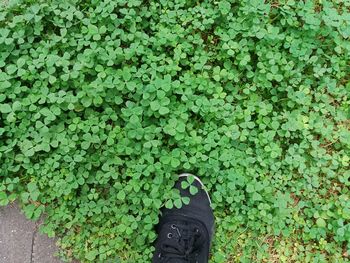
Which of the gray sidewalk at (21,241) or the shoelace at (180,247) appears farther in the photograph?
the gray sidewalk at (21,241)

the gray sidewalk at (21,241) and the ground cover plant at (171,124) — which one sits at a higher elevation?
the ground cover plant at (171,124)

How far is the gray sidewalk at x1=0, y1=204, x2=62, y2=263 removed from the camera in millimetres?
3117

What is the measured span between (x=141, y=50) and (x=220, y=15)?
2.32ft

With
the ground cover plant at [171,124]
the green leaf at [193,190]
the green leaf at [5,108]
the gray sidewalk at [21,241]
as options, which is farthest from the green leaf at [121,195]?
the green leaf at [5,108]

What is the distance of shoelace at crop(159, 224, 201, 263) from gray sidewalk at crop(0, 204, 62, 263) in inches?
32.4

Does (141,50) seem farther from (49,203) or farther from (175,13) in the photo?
(49,203)

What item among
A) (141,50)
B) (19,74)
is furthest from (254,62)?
(19,74)

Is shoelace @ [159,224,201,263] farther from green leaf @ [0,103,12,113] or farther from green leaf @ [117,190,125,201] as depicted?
green leaf @ [0,103,12,113]

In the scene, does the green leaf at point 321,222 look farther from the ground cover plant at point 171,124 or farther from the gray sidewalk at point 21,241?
the gray sidewalk at point 21,241

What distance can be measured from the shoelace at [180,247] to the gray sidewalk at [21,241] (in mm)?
824

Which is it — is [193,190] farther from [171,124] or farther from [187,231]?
Result: [171,124]

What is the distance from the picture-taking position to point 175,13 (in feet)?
10.7

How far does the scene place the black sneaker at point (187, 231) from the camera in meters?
2.96

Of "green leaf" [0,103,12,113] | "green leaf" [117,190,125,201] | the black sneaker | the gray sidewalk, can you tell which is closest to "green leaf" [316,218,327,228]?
the black sneaker
